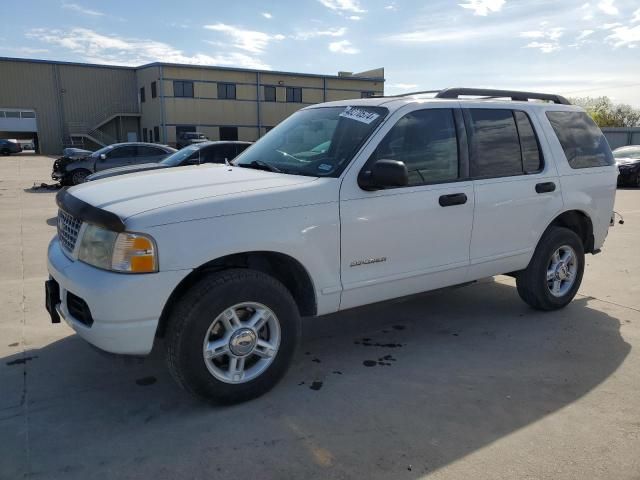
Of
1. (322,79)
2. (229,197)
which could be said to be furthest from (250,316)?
(322,79)

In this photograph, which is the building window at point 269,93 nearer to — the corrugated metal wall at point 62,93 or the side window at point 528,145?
the corrugated metal wall at point 62,93

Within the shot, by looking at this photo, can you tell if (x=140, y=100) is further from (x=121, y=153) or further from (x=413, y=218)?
(x=413, y=218)

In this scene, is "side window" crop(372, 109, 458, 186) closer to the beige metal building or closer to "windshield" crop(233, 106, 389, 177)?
"windshield" crop(233, 106, 389, 177)

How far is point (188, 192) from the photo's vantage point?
3.22 metres

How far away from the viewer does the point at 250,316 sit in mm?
3320

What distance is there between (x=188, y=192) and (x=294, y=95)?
46.9 m

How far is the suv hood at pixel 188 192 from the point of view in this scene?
3004 millimetres

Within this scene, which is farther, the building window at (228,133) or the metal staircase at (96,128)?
the metal staircase at (96,128)

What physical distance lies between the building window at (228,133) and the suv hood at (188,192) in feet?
141

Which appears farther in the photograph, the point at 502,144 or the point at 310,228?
the point at 502,144

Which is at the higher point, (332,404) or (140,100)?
(140,100)

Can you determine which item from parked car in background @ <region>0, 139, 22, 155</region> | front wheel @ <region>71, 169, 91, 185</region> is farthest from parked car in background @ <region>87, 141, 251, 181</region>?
parked car in background @ <region>0, 139, 22, 155</region>

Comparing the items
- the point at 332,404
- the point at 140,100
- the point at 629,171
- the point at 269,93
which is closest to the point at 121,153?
the point at 332,404

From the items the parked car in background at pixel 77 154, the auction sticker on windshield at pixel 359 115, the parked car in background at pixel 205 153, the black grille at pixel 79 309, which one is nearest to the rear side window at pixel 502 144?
the auction sticker on windshield at pixel 359 115
